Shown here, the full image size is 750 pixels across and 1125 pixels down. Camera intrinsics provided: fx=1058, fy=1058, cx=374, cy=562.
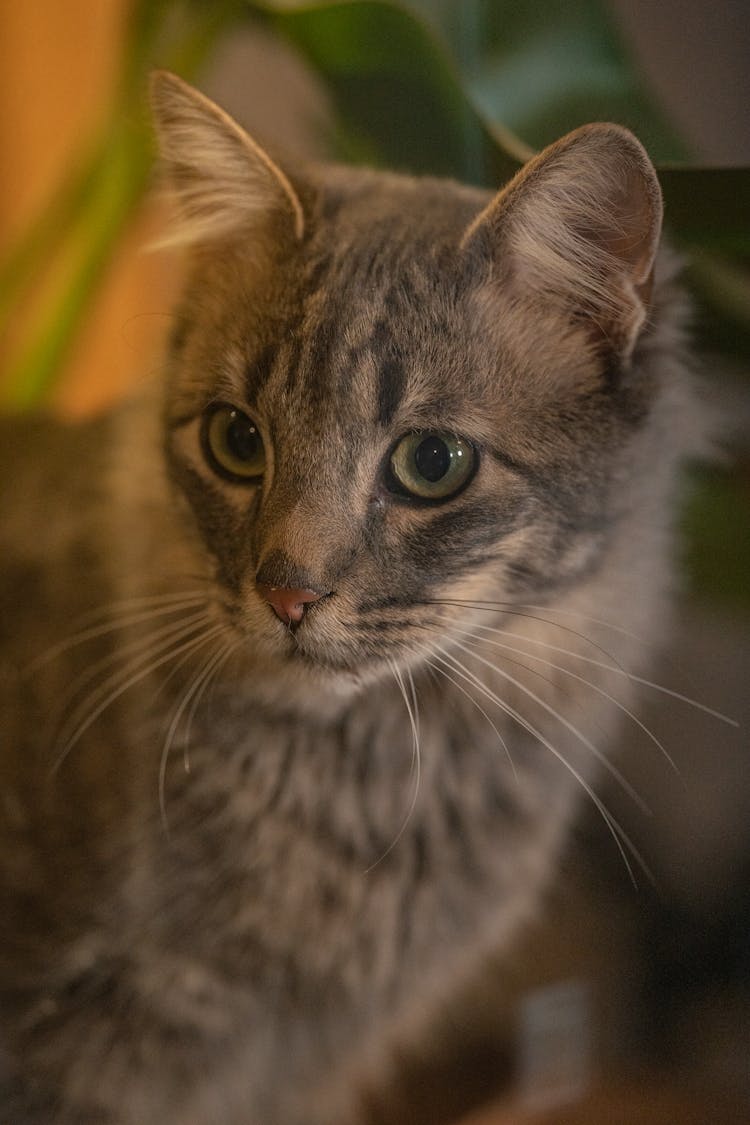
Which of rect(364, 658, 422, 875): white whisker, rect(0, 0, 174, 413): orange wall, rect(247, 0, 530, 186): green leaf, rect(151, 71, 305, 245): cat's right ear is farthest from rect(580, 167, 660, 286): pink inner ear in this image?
rect(0, 0, 174, 413): orange wall

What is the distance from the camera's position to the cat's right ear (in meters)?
0.81

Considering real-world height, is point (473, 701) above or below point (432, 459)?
below

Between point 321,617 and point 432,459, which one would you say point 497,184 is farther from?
point 321,617

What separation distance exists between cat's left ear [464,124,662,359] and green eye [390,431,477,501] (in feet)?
0.42

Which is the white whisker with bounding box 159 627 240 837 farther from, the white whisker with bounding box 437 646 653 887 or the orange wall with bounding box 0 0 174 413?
the orange wall with bounding box 0 0 174 413

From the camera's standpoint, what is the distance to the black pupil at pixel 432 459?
767 mm

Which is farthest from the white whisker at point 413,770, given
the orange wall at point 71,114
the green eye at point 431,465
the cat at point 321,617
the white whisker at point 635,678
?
the orange wall at point 71,114

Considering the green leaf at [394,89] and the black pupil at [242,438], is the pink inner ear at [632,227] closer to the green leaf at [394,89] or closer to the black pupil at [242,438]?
the green leaf at [394,89]

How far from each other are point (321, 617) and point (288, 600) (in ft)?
0.09

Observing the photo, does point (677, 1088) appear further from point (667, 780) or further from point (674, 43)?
point (674, 43)

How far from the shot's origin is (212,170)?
0.87 m

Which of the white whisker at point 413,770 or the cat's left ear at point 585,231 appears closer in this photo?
the cat's left ear at point 585,231

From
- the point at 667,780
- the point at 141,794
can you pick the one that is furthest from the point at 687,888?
the point at 141,794

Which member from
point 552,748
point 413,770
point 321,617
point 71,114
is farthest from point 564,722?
point 71,114
